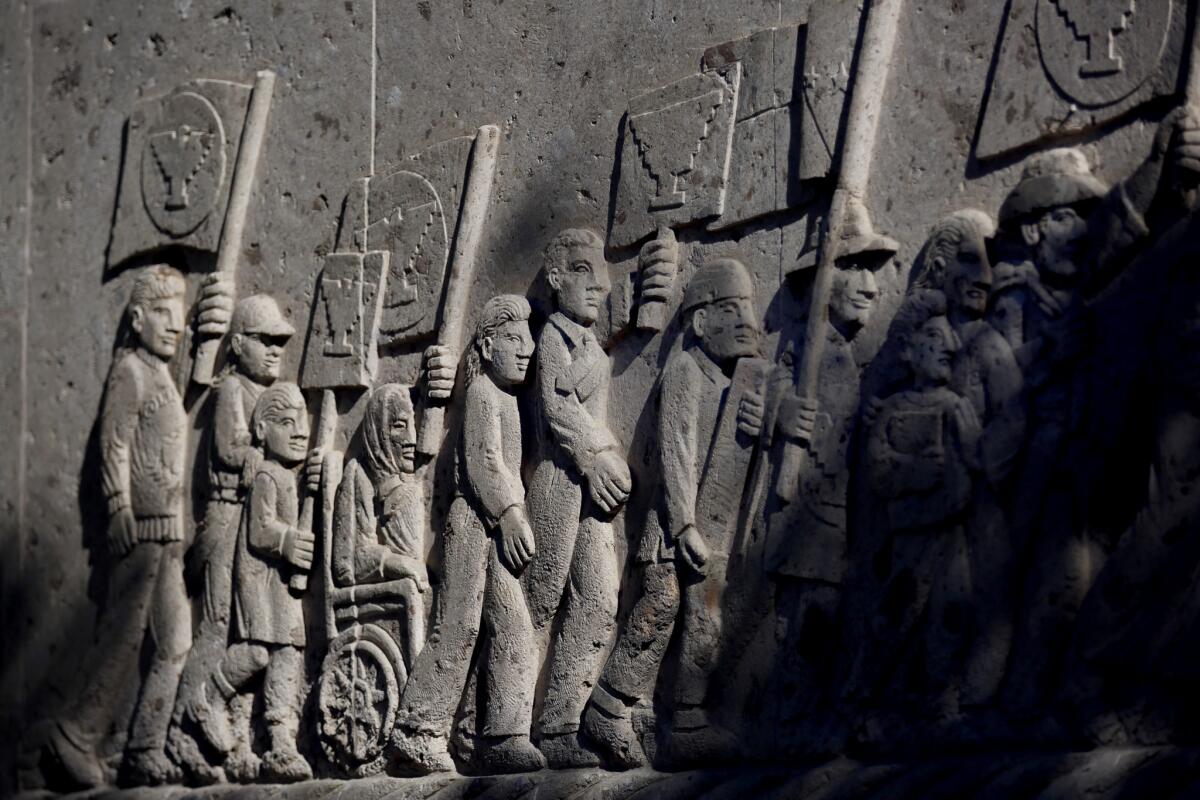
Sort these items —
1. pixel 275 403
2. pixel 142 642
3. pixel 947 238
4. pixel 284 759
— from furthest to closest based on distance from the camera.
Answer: pixel 142 642 < pixel 275 403 < pixel 284 759 < pixel 947 238

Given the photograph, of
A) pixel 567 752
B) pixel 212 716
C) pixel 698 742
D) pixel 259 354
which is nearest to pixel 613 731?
pixel 567 752

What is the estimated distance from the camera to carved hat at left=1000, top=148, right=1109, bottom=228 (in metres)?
6.23

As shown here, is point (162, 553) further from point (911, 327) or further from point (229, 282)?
point (911, 327)

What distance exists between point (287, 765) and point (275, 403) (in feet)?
4.33

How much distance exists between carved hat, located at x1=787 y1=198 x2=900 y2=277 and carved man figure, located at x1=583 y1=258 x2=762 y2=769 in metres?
0.40

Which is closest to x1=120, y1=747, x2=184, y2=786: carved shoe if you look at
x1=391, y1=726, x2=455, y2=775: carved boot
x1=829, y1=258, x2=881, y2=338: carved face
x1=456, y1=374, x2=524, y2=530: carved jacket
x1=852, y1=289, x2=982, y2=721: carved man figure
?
x1=391, y1=726, x2=455, y2=775: carved boot

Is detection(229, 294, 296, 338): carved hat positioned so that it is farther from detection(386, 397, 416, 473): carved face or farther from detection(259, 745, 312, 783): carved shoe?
detection(259, 745, 312, 783): carved shoe

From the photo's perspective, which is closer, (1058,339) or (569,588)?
(1058,339)

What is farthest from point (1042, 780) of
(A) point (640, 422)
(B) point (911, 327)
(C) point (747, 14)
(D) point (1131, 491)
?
(C) point (747, 14)

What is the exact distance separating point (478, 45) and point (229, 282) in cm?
138

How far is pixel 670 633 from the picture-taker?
692 centimetres

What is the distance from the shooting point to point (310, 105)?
830cm

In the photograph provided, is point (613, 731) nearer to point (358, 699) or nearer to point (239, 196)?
point (358, 699)

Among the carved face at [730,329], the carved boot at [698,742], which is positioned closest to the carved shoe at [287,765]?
the carved boot at [698,742]
